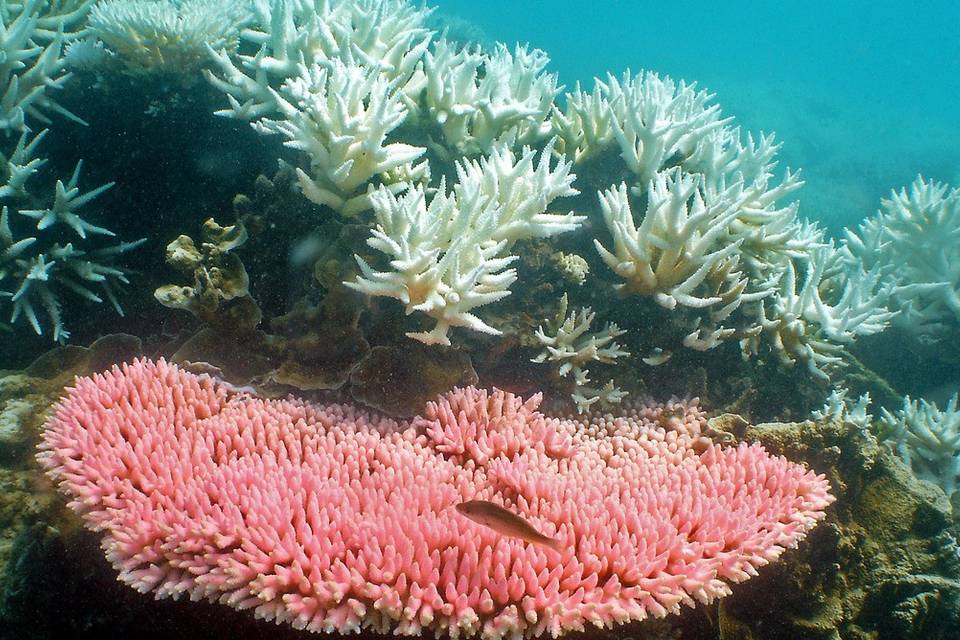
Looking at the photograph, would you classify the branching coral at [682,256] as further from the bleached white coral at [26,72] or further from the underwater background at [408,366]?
the bleached white coral at [26,72]

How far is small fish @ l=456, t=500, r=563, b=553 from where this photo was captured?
2035mm

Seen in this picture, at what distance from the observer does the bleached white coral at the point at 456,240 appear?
119 inches

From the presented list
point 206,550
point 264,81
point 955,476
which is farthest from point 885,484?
point 264,81

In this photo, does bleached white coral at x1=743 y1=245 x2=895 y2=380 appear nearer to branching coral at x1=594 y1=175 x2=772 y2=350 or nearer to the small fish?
branching coral at x1=594 y1=175 x2=772 y2=350

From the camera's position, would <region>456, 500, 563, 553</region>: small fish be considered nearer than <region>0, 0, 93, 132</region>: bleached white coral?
Yes

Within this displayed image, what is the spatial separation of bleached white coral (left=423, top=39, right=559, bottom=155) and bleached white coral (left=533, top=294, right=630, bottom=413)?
1.38 meters

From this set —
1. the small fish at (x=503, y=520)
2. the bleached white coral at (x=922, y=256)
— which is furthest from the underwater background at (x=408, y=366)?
the bleached white coral at (x=922, y=256)

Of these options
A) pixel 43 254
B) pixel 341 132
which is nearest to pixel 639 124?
pixel 341 132

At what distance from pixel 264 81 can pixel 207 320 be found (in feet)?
5.80

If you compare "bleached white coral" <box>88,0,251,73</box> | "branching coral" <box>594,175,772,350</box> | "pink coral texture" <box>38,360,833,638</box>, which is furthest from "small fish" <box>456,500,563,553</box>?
"bleached white coral" <box>88,0,251,73</box>

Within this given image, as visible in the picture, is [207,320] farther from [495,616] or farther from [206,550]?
[495,616]

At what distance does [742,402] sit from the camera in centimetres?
396

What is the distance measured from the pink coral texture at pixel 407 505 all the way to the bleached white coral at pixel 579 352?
284 millimetres

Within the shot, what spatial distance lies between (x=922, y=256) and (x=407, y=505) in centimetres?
640
